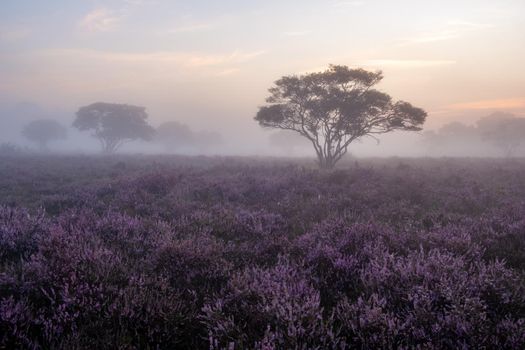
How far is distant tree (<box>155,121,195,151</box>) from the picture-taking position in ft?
349

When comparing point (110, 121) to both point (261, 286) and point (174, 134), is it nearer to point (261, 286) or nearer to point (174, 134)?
point (174, 134)

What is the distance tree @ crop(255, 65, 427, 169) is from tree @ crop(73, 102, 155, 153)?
47651 millimetres

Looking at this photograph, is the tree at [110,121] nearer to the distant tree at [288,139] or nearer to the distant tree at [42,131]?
the distant tree at [42,131]

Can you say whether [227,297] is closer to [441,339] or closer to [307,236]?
[441,339]

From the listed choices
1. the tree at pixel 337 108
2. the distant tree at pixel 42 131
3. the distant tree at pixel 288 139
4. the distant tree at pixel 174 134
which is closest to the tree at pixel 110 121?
the distant tree at pixel 42 131

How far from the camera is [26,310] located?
2.97 metres

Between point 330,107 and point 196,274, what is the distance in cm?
2142

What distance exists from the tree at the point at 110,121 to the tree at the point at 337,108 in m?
47.7

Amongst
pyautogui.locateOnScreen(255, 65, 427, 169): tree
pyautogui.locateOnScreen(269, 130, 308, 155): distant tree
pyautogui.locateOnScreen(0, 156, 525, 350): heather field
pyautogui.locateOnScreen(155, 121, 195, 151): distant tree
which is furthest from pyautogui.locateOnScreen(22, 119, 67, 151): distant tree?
pyautogui.locateOnScreen(0, 156, 525, 350): heather field

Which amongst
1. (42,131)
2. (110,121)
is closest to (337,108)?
(110,121)

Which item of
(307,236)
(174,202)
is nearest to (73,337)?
(307,236)

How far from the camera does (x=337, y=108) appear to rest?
2438 cm

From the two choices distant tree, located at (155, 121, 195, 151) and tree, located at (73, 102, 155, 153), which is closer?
tree, located at (73, 102, 155, 153)

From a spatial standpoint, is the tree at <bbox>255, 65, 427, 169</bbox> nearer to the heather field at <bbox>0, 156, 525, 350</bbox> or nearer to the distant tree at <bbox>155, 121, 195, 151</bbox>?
the heather field at <bbox>0, 156, 525, 350</bbox>
